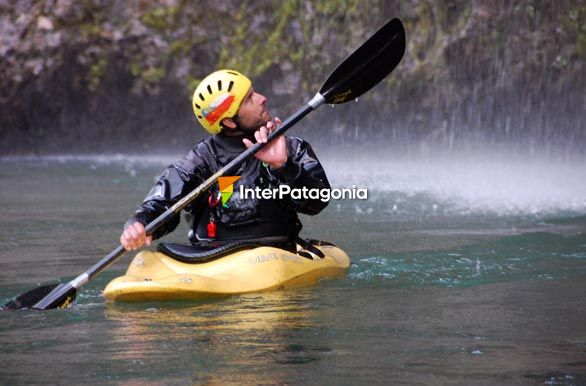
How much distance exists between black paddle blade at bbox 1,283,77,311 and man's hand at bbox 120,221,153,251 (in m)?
0.33

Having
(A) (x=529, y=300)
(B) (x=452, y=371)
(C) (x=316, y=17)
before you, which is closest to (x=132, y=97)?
(C) (x=316, y=17)

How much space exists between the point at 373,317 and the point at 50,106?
1262cm

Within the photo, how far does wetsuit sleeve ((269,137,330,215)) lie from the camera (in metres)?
5.84

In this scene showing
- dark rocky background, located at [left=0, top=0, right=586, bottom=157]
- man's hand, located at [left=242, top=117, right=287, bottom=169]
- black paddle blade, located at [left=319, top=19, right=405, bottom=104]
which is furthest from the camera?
dark rocky background, located at [left=0, top=0, right=586, bottom=157]

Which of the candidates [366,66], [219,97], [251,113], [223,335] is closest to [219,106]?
[219,97]

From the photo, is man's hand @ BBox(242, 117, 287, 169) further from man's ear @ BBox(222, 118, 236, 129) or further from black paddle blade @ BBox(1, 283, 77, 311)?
black paddle blade @ BBox(1, 283, 77, 311)

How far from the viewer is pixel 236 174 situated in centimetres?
600

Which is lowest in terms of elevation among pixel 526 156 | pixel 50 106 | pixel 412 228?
pixel 412 228

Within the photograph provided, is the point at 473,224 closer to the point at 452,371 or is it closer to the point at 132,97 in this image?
the point at 452,371

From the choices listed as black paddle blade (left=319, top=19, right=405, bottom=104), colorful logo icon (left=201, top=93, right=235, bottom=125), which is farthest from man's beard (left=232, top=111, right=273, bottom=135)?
black paddle blade (left=319, top=19, right=405, bottom=104)

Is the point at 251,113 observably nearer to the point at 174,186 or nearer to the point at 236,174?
the point at 236,174

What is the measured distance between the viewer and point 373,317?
5.10 metres

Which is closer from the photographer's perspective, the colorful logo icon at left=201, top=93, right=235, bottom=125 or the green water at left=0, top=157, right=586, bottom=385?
the green water at left=0, top=157, right=586, bottom=385

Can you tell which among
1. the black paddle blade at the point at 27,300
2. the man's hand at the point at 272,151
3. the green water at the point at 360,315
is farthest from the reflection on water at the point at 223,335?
the man's hand at the point at 272,151
